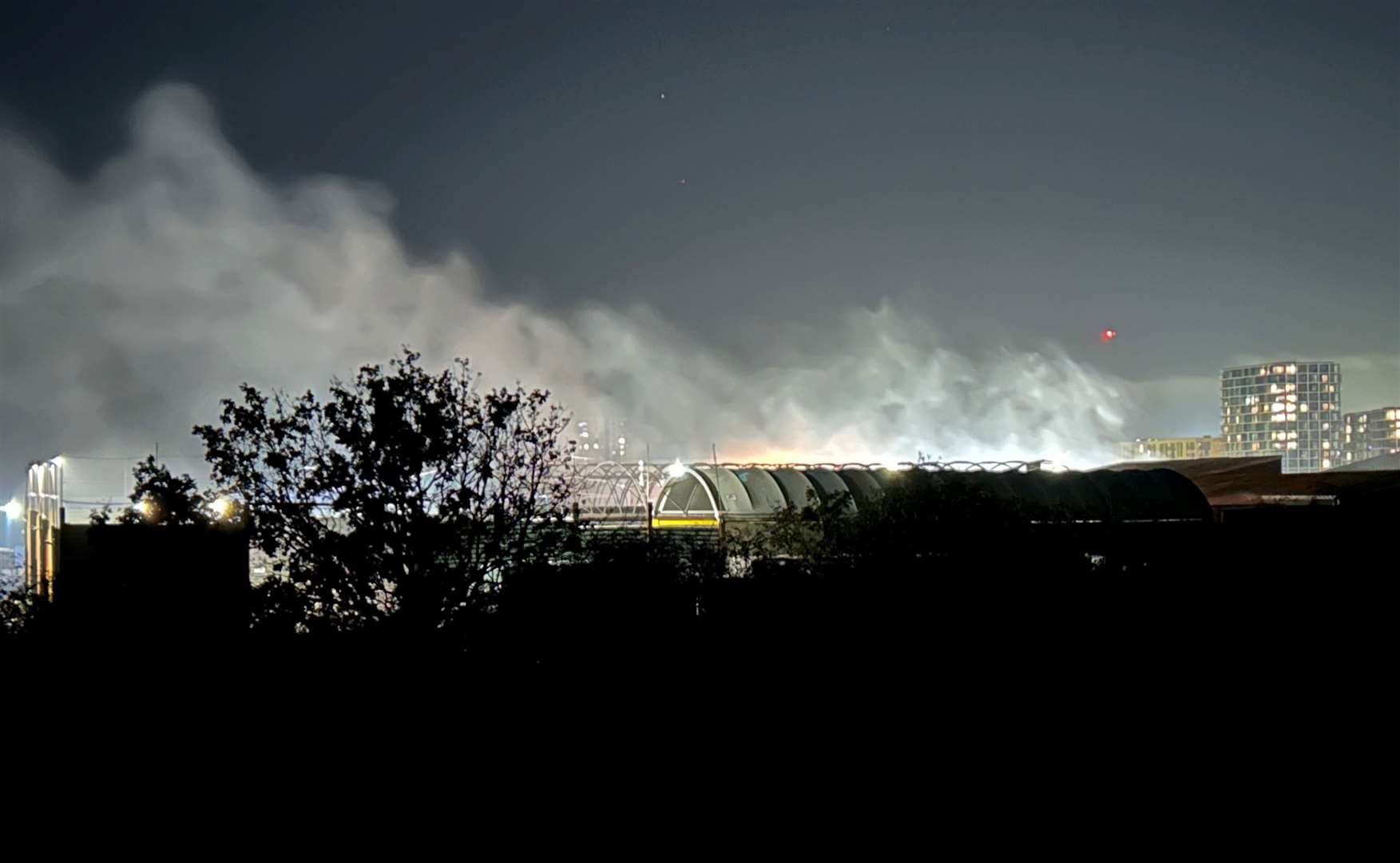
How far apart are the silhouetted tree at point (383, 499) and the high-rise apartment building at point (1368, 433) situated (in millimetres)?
177920

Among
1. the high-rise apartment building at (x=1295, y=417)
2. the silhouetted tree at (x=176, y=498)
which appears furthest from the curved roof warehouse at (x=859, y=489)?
the high-rise apartment building at (x=1295, y=417)

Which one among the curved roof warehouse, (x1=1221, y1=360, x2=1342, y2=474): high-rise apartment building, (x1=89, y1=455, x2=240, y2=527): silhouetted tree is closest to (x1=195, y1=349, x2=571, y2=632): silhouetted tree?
(x1=89, y1=455, x2=240, y2=527): silhouetted tree

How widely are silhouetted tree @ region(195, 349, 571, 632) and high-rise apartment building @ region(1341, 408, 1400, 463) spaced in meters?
178

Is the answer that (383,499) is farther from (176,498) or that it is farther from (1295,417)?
(1295,417)

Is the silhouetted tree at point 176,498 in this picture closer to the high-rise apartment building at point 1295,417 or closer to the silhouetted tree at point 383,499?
the silhouetted tree at point 383,499

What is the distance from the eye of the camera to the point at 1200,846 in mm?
7480

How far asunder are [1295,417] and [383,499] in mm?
179821

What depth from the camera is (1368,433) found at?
165 meters

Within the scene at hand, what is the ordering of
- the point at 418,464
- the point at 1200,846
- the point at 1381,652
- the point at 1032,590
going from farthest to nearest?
the point at 1032,590
the point at 1381,652
the point at 418,464
the point at 1200,846

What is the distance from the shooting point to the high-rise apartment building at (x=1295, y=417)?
165 meters

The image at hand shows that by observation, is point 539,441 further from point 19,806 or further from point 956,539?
point 956,539

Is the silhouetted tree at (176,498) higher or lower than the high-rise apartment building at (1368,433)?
lower

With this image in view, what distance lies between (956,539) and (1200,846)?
25.7 feet

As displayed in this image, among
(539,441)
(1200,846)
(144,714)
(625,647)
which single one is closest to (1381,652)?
(1200,846)
